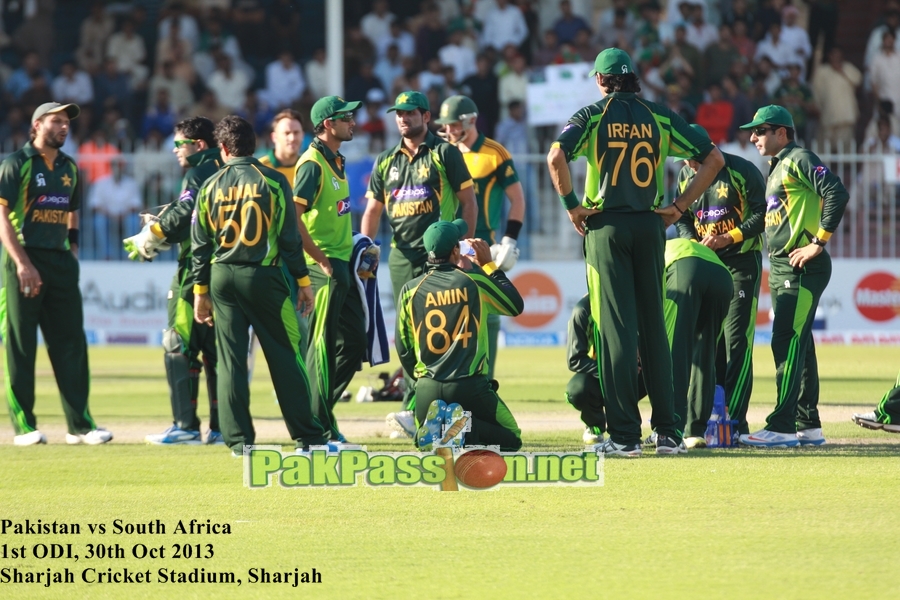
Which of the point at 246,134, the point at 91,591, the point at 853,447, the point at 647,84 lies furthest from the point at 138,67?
the point at 91,591

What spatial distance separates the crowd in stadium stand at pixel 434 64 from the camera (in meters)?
22.4

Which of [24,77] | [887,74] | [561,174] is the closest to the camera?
[561,174]

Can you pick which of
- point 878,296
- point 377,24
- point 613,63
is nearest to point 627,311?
point 613,63

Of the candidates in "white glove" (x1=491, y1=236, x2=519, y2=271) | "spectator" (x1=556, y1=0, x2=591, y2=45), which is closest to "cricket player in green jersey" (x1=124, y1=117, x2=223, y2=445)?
"white glove" (x1=491, y1=236, x2=519, y2=271)

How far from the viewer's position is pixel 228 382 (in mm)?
8852

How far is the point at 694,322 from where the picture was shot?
9.27 metres

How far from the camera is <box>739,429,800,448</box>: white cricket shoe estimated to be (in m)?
9.47

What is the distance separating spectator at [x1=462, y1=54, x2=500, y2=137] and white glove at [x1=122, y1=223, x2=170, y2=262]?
13.2 meters

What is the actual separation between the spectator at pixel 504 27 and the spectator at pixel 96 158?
712 centimetres

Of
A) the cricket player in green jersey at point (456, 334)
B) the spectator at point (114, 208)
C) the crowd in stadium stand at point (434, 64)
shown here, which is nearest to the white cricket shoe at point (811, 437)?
A: the cricket player in green jersey at point (456, 334)

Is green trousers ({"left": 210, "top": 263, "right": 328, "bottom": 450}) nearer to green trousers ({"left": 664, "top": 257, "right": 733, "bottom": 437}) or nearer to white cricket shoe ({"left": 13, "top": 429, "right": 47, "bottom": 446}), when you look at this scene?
white cricket shoe ({"left": 13, "top": 429, "right": 47, "bottom": 446})

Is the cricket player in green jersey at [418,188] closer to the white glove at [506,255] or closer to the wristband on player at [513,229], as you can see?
the white glove at [506,255]

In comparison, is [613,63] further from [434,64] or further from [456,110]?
[434,64]

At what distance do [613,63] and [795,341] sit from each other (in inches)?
98.5
